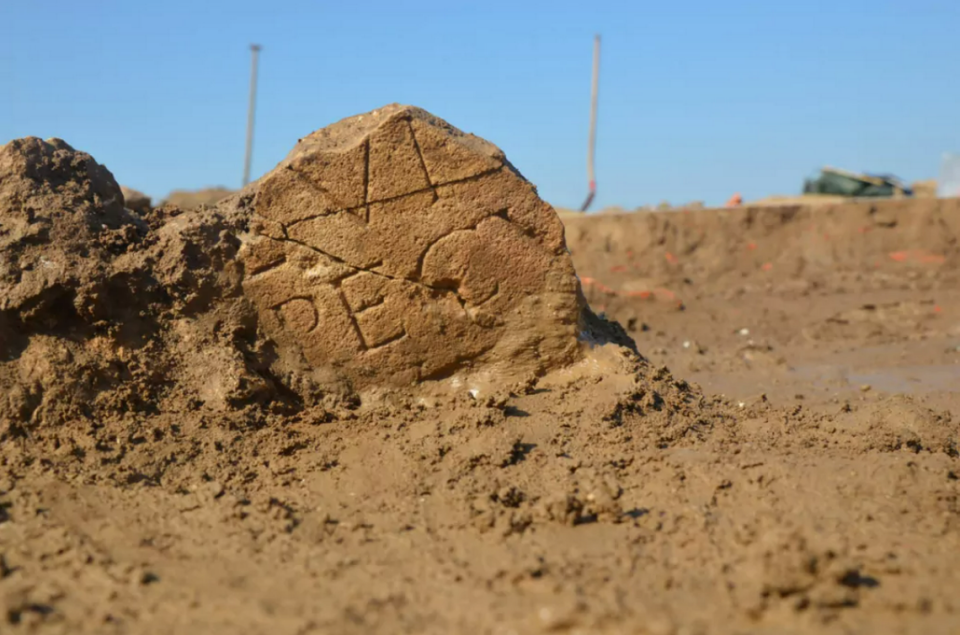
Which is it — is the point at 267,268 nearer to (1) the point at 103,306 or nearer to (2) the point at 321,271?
(2) the point at 321,271

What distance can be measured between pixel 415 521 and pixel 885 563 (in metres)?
1.49

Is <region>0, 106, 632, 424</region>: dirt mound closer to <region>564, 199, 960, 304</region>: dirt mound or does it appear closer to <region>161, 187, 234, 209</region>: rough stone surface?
<region>564, 199, 960, 304</region>: dirt mound

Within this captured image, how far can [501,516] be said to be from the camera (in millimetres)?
3090

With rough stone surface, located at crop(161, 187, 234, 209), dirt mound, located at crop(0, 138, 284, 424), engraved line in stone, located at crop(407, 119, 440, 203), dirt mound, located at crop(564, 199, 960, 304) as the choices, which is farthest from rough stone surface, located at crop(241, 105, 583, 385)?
rough stone surface, located at crop(161, 187, 234, 209)

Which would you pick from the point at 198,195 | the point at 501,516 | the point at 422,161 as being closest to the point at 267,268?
the point at 422,161

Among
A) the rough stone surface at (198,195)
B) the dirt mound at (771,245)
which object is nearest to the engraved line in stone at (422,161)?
the dirt mound at (771,245)

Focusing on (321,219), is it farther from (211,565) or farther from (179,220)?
(211,565)

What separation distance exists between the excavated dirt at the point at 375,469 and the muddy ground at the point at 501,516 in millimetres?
12

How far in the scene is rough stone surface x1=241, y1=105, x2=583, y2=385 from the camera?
390 centimetres

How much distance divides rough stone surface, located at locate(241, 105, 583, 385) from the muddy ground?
275 millimetres

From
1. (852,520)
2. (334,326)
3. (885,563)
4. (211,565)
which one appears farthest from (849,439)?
(211,565)

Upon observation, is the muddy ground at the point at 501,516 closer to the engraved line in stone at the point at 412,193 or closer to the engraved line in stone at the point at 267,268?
the engraved line in stone at the point at 267,268

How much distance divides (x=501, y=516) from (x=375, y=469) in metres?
0.64

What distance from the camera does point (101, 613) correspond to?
8.18 ft
